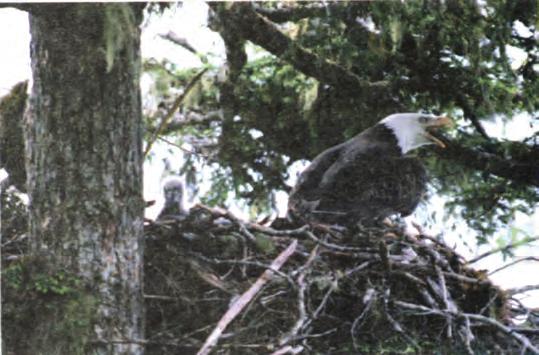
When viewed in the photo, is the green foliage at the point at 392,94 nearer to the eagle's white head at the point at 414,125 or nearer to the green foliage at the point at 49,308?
the eagle's white head at the point at 414,125

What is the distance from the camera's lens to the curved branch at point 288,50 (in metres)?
2.62

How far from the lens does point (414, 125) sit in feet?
8.80

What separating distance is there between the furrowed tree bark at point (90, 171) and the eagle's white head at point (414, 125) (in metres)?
0.82

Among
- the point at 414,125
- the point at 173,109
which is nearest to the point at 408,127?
the point at 414,125

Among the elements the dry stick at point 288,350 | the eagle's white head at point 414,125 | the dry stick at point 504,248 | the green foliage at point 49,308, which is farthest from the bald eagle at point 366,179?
the green foliage at point 49,308

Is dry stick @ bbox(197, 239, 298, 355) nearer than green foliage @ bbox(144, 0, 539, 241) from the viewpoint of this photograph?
Yes

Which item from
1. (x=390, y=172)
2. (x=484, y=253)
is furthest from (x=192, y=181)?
(x=484, y=253)

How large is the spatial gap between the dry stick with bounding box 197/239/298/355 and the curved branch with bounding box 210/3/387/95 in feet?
2.04

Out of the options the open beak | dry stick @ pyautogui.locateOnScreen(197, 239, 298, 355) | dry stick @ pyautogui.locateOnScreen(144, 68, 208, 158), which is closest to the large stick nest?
dry stick @ pyautogui.locateOnScreen(197, 239, 298, 355)

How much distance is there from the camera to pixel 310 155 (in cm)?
265

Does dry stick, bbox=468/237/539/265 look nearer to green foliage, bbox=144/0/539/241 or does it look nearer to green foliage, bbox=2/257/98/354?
green foliage, bbox=144/0/539/241

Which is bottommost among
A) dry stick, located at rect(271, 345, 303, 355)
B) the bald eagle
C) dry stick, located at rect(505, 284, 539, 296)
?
dry stick, located at rect(271, 345, 303, 355)

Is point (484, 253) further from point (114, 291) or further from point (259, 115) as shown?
point (114, 291)

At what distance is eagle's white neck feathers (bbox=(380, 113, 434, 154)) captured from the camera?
265 cm
